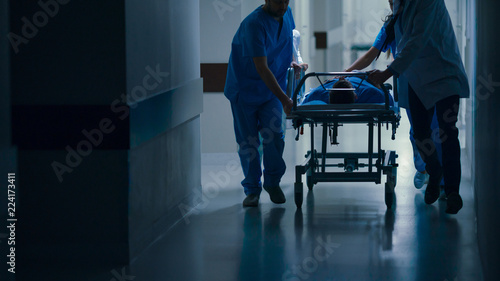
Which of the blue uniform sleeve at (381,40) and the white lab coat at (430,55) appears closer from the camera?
the white lab coat at (430,55)

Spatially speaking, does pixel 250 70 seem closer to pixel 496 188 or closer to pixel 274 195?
pixel 274 195

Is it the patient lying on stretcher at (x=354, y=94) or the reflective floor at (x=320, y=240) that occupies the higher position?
the patient lying on stretcher at (x=354, y=94)

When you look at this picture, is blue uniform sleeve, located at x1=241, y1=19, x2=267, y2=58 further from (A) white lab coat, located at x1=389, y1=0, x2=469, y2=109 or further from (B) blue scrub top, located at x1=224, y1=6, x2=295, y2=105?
(A) white lab coat, located at x1=389, y1=0, x2=469, y2=109

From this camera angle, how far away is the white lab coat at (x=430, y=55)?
13.6ft

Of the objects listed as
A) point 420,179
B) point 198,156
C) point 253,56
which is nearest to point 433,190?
point 420,179

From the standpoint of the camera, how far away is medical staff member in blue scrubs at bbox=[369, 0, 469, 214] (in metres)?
4.16

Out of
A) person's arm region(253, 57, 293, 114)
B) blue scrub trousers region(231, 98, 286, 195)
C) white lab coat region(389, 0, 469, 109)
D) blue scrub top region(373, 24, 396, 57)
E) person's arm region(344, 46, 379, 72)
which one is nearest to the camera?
white lab coat region(389, 0, 469, 109)

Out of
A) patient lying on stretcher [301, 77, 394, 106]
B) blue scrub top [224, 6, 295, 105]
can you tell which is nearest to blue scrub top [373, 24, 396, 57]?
patient lying on stretcher [301, 77, 394, 106]

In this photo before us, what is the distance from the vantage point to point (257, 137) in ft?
15.3

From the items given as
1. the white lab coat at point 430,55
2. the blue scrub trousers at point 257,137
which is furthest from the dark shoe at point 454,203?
the blue scrub trousers at point 257,137

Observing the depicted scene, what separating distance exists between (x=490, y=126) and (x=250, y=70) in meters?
1.95

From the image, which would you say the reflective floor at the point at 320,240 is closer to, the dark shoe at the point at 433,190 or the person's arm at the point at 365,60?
the dark shoe at the point at 433,190

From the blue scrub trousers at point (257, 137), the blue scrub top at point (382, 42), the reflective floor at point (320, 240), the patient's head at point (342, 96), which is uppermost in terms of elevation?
the blue scrub top at point (382, 42)

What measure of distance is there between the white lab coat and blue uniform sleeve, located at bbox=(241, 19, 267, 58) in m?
0.75
